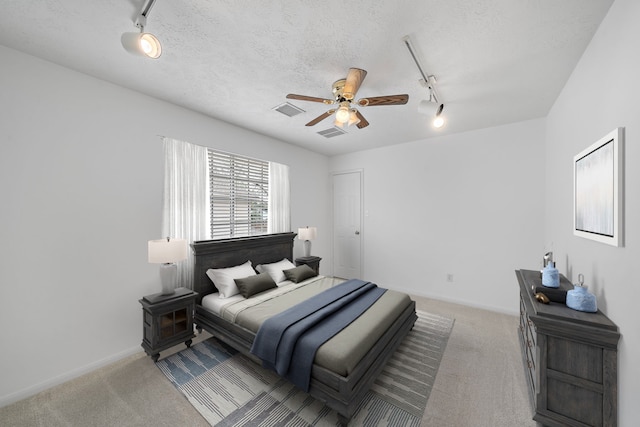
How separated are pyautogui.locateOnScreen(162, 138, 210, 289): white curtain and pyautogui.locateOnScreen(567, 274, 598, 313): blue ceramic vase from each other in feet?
12.0

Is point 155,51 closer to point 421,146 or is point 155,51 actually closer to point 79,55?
point 79,55

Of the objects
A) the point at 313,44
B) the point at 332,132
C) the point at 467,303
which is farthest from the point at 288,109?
the point at 467,303

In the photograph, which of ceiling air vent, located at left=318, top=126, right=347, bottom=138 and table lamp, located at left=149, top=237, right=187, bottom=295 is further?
ceiling air vent, located at left=318, top=126, right=347, bottom=138

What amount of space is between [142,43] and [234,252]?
2.52 m

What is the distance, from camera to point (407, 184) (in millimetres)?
4324

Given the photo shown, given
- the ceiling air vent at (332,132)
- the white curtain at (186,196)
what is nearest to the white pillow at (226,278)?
the white curtain at (186,196)

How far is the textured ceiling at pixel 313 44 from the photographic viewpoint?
4.87 ft

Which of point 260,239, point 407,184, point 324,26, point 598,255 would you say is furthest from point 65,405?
point 407,184

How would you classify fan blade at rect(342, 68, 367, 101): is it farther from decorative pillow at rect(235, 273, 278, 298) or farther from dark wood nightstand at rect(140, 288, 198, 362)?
dark wood nightstand at rect(140, 288, 198, 362)

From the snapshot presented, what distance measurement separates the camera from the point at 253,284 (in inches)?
114

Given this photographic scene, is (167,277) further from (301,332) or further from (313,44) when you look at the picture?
(313,44)

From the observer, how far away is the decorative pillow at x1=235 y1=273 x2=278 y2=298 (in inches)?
111

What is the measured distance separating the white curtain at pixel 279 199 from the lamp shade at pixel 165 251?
1.69 metres

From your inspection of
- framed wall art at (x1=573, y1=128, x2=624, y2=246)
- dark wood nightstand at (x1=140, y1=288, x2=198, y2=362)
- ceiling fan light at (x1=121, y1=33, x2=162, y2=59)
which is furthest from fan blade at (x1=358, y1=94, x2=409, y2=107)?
dark wood nightstand at (x1=140, y1=288, x2=198, y2=362)
